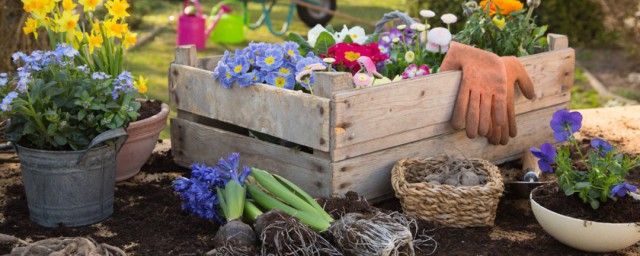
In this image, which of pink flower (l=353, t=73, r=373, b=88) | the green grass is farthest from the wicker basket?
the green grass

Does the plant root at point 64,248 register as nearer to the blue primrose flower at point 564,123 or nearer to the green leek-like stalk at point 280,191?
the green leek-like stalk at point 280,191

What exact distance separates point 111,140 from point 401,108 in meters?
1.08

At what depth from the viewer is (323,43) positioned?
3619 mm

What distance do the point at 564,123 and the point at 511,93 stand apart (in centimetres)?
61

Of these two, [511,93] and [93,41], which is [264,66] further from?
[511,93]

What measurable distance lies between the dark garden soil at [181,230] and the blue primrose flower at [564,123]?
0.36 metres

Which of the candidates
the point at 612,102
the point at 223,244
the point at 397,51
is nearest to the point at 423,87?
the point at 397,51

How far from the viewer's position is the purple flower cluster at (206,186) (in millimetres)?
2895

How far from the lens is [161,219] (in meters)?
3.02

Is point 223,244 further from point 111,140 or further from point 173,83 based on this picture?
point 173,83

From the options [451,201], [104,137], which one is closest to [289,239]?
[451,201]

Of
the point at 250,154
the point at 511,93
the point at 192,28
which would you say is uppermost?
the point at 511,93

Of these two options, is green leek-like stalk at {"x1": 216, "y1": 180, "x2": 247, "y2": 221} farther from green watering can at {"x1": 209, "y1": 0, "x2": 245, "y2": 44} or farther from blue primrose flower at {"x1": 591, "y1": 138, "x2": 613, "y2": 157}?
green watering can at {"x1": 209, "y1": 0, "x2": 245, "y2": 44}

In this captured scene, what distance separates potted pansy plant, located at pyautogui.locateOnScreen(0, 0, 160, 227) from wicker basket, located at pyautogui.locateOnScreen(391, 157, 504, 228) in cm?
102
